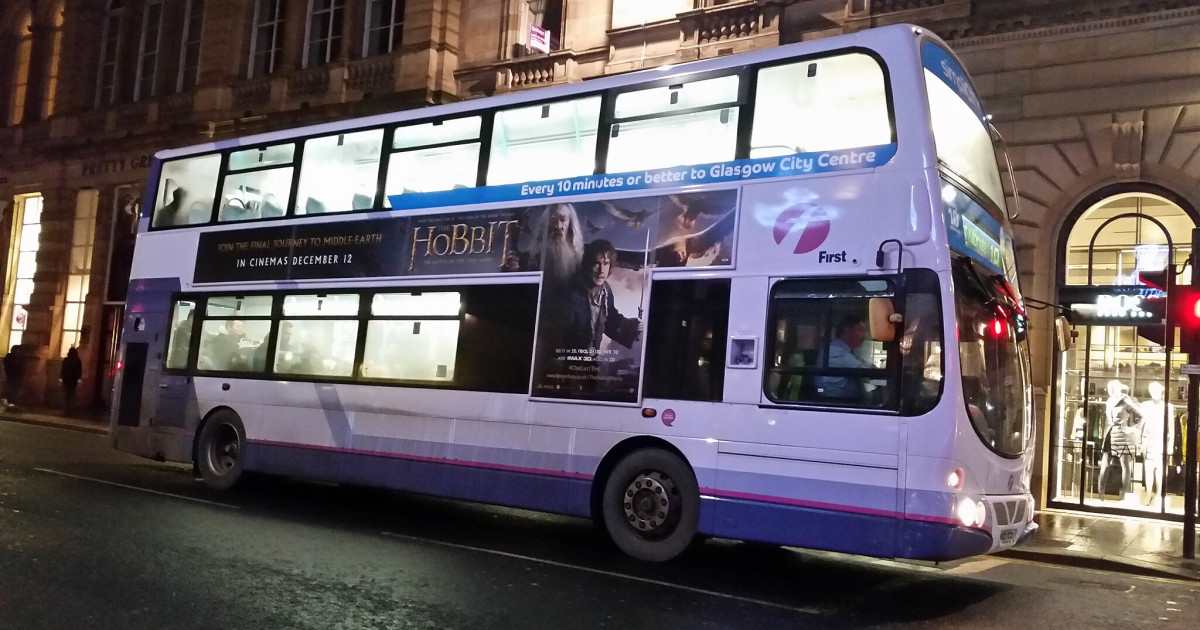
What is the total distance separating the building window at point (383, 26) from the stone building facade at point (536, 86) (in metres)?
0.05

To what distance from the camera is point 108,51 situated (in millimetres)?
28141

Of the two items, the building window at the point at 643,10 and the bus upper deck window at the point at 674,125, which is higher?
the building window at the point at 643,10

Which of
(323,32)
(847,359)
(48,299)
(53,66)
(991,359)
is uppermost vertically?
(53,66)

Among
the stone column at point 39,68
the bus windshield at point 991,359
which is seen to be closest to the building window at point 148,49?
the stone column at point 39,68

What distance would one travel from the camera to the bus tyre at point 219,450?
1163cm

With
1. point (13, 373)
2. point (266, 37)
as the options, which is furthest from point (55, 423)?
point (266, 37)

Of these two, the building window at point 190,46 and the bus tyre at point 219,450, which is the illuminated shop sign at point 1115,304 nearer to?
the bus tyre at point 219,450

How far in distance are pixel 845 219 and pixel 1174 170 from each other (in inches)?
337

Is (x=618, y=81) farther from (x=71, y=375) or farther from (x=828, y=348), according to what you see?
(x=71, y=375)

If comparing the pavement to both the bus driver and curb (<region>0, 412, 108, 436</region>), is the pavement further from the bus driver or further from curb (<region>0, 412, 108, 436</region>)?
curb (<region>0, 412, 108, 436</region>)

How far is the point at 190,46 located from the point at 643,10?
1471 centimetres

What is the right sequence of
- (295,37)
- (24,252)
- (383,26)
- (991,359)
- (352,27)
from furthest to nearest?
1. (24,252)
2. (295,37)
3. (352,27)
4. (383,26)
5. (991,359)

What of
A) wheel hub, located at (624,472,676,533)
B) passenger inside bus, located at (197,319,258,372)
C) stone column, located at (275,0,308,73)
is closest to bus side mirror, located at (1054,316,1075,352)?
wheel hub, located at (624,472,676,533)

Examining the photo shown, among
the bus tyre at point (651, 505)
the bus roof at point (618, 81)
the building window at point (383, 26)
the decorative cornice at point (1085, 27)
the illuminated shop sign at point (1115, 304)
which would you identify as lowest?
the bus tyre at point (651, 505)
